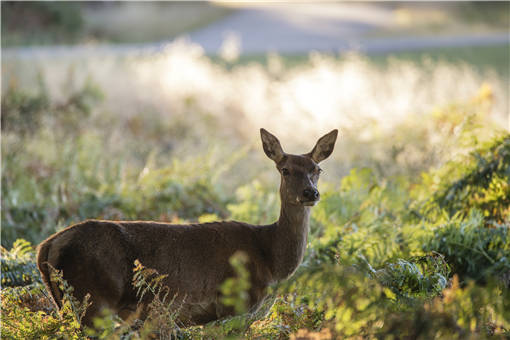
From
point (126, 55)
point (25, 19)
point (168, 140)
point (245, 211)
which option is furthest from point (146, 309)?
point (25, 19)

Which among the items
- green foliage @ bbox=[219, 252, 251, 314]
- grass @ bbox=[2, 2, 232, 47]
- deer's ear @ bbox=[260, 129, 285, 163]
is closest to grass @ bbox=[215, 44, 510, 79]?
grass @ bbox=[2, 2, 232, 47]

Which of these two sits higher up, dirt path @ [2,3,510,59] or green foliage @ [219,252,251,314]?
dirt path @ [2,3,510,59]

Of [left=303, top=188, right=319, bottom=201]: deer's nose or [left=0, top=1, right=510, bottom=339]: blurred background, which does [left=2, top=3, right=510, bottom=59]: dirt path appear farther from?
[left=303, top=188, right=319, bottom=201]: deer's nose

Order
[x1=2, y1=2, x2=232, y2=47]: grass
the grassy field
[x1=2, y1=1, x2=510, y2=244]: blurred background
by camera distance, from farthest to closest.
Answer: [x1=2, y1=2, x2=232, y2=47]: grass < [x1=2, y1=1, x2=510, y2=244]: blurred background < the grassy field

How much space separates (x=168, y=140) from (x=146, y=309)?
25.6 ft

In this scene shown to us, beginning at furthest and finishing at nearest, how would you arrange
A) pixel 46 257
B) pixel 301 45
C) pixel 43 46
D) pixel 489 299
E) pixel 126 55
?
pixel 301 45 → pixel 43 46 → pixel 126 55 → pixel 46 257 → pixel 489 299

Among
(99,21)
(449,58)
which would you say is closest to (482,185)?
(449,58)

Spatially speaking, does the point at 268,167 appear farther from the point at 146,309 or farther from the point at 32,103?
the point at 146,309

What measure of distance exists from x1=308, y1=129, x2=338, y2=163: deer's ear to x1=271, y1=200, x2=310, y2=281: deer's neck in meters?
0.33

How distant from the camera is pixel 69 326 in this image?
11.1 ft

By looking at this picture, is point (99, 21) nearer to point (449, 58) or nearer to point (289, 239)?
point (449, 58)

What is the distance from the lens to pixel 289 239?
3.88 meters

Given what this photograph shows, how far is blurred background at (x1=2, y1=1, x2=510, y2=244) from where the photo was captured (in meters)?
7.26

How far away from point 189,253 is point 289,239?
2.09 feet
